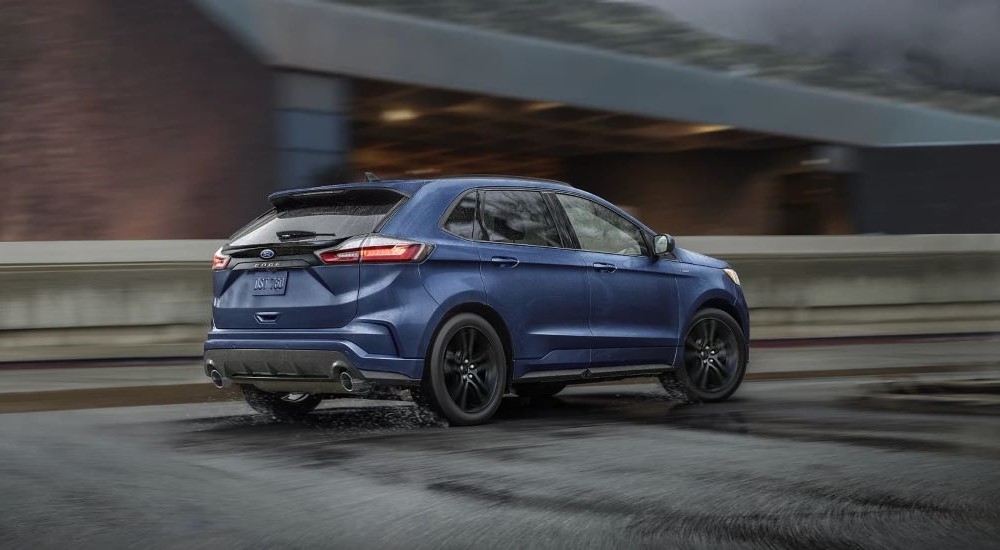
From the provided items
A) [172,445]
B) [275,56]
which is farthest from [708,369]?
[275,56]

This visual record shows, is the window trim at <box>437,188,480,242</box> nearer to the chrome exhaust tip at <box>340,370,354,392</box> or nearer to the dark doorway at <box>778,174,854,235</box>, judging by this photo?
the chrome exhaust tip at <box>340,370,354,392</box>

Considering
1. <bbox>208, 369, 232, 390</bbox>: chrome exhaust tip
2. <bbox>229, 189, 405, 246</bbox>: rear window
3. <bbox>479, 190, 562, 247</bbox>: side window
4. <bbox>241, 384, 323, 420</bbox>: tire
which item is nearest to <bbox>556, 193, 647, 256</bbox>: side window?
<bbox>479, 190, 562, 247</bbox>: side window

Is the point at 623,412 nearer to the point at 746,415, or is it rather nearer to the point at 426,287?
the point at 746,415

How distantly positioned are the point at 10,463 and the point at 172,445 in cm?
102

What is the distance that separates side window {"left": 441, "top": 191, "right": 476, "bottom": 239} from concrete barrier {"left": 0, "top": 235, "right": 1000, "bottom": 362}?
24.2ft

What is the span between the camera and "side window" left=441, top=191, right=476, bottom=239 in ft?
29.2

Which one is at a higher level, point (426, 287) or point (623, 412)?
point (426, 287)

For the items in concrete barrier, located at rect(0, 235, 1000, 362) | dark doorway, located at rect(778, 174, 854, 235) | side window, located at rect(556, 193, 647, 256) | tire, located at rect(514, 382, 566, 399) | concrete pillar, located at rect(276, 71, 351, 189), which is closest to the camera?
side window, located at rect(556, 193, 647, 256)

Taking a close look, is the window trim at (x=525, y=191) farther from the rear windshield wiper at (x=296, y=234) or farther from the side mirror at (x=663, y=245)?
the rear windshield wiper at (x=296, y=234)

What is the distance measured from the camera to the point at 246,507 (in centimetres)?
584

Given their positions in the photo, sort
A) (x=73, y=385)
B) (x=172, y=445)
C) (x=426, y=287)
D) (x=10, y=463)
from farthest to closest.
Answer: (x=73, y=385)
(x=426, y=287)
(x=172, y=445)
(x=10, y=463)

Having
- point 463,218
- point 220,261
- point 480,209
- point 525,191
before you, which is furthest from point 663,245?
point 220,261

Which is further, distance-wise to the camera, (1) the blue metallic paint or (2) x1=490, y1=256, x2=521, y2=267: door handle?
(2) x1=490, y1=256, x2=521, y2=267: door handle

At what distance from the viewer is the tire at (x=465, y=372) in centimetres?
853
